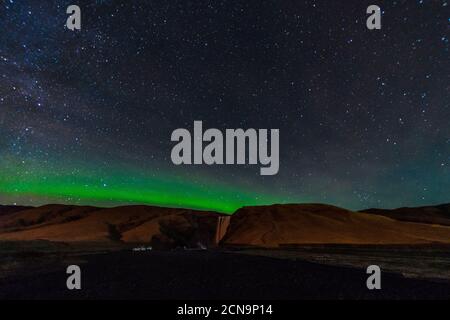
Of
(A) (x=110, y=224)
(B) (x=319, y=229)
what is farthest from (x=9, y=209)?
(B) (x=319, y=229)

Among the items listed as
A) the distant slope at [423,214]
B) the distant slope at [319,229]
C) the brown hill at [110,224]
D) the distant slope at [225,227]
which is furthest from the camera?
the distant slope at [423,214]

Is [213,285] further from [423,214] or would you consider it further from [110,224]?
[423,214]

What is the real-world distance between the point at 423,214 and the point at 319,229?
40290mm

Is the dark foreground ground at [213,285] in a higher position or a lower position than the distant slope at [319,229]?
higher

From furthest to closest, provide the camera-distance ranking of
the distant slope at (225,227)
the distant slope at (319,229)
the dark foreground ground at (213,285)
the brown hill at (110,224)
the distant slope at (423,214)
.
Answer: the distant slope at (423,214) < the brown hill at (110,224) < the distant slope at (225,227) < the distant slope at (319,229) < the dark foreground ground at (213,285)

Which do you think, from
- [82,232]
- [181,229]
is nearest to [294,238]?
[181,229]

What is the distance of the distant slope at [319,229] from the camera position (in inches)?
2359

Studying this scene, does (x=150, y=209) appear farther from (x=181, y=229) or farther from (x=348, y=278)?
(x=348, y=278)

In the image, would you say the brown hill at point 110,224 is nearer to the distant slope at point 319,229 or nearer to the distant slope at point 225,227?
the distant slope at point 225,227

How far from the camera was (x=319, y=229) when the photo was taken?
68250 mm

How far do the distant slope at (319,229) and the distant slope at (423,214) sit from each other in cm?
1538

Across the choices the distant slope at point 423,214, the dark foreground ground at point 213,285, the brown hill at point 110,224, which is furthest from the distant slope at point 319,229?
the dark foreground ground at point 213,285

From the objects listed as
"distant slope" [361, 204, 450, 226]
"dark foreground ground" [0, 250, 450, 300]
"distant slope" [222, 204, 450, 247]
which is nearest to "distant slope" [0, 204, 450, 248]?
"distant slope" [222, 204, 450, 247]
